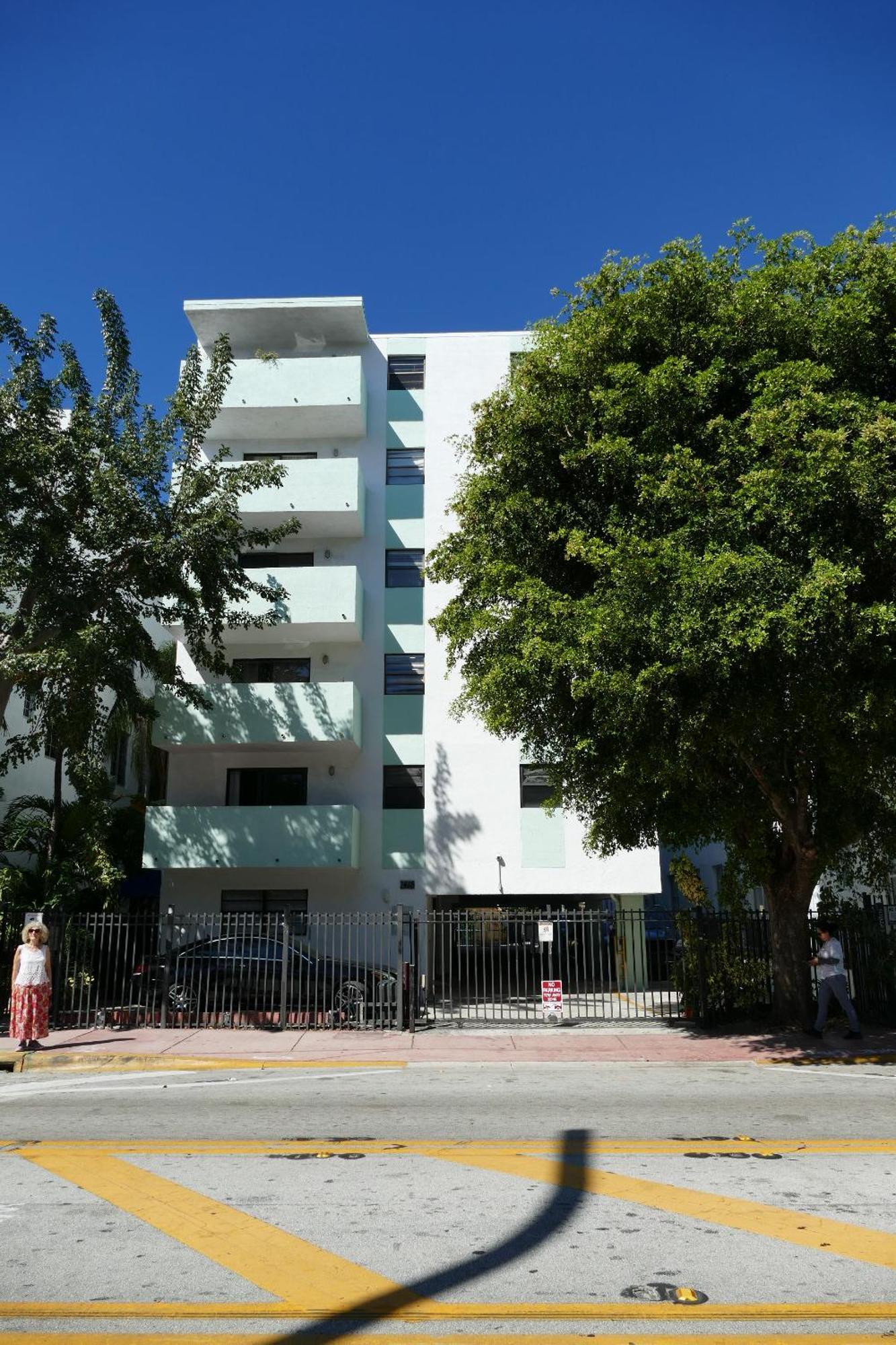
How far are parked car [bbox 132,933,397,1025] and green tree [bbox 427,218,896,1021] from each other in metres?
4.99

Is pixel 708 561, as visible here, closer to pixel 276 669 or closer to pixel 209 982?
pixel 209 982

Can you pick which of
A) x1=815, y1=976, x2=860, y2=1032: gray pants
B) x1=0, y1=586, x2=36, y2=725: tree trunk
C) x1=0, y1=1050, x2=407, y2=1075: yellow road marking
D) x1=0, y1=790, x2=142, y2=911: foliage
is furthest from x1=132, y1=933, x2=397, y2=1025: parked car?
x1=815, y1=976, x2=860, y2=1032: gray pants

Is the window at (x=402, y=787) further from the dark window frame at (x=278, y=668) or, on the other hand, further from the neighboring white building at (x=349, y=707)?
the dark window frame at (x=278, y=668)

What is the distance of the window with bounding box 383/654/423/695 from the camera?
24.8 metres

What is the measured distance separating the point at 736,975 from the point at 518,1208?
37.1ft

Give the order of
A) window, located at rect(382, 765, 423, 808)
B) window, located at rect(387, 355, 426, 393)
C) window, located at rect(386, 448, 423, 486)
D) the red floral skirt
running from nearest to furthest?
the red floral skirt
window, located at rect(382, 765, 423, 808)
window, located at rect(386, 448, 423, 486)
window, located at rect(387, 355, 426, 393)

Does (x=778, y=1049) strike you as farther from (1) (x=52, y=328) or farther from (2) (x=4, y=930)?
(1) (x=52, y=328)

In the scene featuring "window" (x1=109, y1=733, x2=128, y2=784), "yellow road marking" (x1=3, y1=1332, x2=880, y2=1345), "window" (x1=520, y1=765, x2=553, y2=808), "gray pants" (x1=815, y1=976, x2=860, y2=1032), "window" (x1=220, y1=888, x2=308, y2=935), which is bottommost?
"yellow road marking" (x1=3, y1=1332, x2=880, y2=1345)

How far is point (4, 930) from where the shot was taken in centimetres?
1738

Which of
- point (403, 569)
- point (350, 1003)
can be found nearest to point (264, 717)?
point (403, 569)

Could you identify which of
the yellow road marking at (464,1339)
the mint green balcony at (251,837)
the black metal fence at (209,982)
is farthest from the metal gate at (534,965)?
the yellow road marking at (464,1339)

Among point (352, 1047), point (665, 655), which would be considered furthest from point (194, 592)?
point (665, 655)

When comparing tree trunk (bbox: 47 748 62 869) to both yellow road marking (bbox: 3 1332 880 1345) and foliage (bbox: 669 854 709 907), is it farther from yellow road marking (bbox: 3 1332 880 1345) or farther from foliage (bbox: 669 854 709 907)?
yellow road marking (bbox: 3 1332 880 1345)

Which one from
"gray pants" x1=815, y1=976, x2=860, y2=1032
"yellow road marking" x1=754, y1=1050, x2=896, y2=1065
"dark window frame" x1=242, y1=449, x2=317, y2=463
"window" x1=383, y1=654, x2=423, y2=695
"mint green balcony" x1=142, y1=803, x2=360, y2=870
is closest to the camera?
"yellow road marking" x1=754, y1=1050, x2=896, y2=1065
